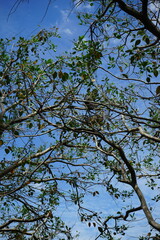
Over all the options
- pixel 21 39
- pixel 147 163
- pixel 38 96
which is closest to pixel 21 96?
pixel 38 96

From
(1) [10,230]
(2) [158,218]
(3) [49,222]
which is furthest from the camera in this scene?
(3) [49,222]

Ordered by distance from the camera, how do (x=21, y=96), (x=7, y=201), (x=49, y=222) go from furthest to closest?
(x=7, y=201)
(x=49, y=222)
(x=21, y=96)

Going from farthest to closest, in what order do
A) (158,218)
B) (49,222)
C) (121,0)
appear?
(49,222), (158,218), (121,0)

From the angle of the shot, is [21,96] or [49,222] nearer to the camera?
[21,96]

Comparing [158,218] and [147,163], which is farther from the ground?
[147,163]

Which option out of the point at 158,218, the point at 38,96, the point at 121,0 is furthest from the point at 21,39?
the point at 158,218

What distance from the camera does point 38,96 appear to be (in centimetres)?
421

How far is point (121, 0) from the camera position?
2.80 m

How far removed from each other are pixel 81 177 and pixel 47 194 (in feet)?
3.17

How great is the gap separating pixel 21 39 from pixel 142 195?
480 centimetres

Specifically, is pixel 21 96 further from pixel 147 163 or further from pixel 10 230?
pixel 147 163

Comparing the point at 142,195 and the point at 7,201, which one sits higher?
the point at 7,201

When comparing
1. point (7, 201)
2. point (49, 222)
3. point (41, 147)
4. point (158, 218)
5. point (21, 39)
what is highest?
point (21, 39)

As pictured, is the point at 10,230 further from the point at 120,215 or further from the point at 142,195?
the point at 142,195
